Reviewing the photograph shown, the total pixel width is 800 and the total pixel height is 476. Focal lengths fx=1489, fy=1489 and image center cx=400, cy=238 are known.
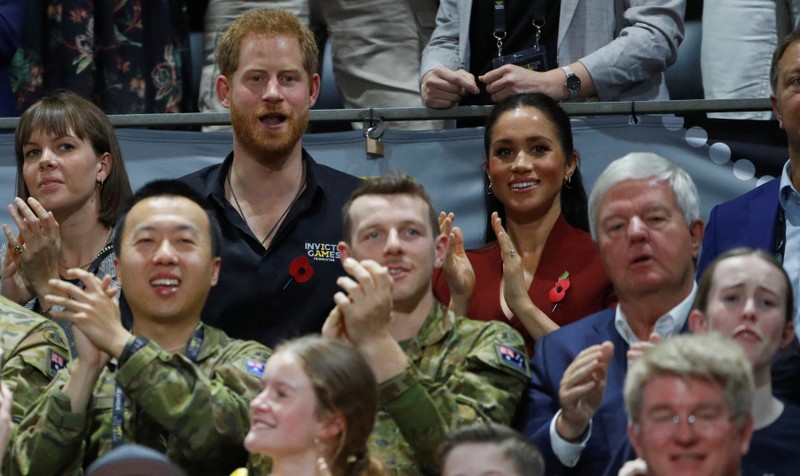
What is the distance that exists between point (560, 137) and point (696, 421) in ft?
5.43

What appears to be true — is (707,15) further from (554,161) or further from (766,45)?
(554,161)

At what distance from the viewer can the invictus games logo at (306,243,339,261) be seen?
4348 millimetres

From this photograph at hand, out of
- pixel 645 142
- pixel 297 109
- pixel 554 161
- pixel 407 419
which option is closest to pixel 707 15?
pixel 645 142

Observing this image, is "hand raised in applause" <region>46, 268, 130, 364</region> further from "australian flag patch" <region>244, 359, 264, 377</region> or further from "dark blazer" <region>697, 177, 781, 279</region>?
A: "dark blazer" <region>697, 177, 781, 279</region>

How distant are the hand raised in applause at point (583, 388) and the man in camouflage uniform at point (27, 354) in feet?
4.41

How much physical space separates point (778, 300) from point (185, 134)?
7.49 ft

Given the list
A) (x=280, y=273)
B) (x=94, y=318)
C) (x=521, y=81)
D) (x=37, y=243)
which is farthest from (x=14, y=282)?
(x=521, y=81)

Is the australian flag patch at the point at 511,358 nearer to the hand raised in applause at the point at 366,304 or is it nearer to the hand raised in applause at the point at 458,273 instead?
the hand raised in applause at the point at 366,304

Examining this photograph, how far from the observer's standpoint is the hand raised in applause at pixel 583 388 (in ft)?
10.9

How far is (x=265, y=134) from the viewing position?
14.6 feet

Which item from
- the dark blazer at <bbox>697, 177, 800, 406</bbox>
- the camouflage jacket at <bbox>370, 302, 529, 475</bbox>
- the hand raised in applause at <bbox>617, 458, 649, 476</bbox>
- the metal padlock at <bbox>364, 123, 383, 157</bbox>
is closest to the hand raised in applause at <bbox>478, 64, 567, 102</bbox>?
the metal padlock at <bbox>364, 123, 383, 157</bbox>

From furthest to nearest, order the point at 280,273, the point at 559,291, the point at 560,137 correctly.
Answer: the point at 560,137, the point at 280,273, the point at 559,291

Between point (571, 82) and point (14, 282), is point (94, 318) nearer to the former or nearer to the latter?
point (14, 282)

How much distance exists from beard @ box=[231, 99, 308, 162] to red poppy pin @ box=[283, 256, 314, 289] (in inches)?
13.9
